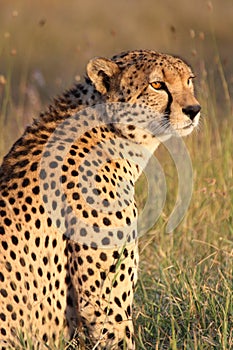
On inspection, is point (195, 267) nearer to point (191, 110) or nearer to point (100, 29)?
point (191, 110)

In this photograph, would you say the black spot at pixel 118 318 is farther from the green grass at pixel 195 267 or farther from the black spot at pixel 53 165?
the black spot at pixel 53 165

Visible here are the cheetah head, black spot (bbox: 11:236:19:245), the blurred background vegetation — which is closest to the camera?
black spot (bbox: 11:236:19:245)

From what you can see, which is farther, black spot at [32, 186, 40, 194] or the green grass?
the green grass

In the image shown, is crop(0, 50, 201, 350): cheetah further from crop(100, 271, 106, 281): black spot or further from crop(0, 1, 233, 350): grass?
crop(0, 1, 233, 350): grass

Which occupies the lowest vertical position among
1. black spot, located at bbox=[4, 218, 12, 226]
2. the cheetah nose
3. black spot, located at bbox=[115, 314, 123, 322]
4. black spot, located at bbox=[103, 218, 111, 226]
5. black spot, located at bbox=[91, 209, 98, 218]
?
black spot, located at bbox=[115, 314, 123, 322]

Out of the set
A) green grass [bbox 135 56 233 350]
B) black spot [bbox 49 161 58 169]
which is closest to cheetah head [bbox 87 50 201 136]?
black spot [bbox 49 161 58 169]

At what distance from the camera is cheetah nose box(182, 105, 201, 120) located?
13.8 feet

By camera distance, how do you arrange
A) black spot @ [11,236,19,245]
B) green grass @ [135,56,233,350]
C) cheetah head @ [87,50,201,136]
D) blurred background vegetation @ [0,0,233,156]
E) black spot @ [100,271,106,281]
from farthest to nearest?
blurred background vegetation @ [0,0,233,156] < cheetah head @ [87,50,201,136] < green grass @ [135,56,233,350] < black spot @ [100,271,106,281] < black spot @ [11,236,19,245]

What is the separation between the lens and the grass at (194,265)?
4.11 m

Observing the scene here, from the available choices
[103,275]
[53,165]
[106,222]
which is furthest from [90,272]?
[53,165]

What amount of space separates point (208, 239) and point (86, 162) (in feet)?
4.51

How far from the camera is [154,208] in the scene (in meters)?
5.50

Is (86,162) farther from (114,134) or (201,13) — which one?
(201,13)

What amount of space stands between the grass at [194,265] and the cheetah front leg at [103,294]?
11 cm
